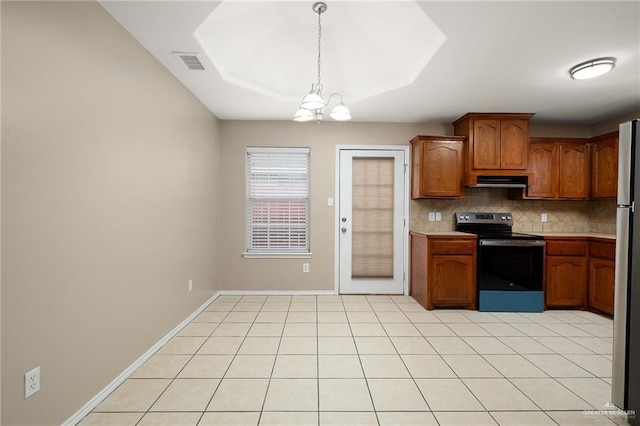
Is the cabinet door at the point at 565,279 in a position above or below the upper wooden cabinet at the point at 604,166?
below

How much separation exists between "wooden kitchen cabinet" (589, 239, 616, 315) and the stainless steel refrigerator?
2.12 meters

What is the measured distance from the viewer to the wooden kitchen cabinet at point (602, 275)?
10.8 ft

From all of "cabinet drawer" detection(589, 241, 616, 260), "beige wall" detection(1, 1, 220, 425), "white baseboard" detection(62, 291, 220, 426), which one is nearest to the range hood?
"cabinet drawer" detection(589, 241, 616, 260)

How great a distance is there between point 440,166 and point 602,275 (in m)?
2.20

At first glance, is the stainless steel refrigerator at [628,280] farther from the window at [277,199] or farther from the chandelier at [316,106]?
the window at [277,199]

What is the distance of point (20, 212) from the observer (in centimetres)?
134

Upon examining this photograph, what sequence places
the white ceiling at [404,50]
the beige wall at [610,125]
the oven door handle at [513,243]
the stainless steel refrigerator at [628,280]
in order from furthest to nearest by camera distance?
the beige wall at [610,125] → the oven door handle at [513,243] → the white ceiling at [404,50] → the stainless steel refrigerator at [628,280]

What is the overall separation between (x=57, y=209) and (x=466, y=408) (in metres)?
2.58

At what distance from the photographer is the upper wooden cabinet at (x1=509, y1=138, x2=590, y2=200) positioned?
3850 millimetres

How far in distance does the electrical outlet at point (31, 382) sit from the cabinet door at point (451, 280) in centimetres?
344

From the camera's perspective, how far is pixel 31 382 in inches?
54.9

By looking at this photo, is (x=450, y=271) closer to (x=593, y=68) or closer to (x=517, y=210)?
(x=517, y=210)

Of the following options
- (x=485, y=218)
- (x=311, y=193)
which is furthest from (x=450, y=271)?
(x=311, y=193)

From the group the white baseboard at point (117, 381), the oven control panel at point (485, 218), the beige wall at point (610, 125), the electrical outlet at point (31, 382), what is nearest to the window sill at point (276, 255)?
the white baseboard at point (117, 381)
